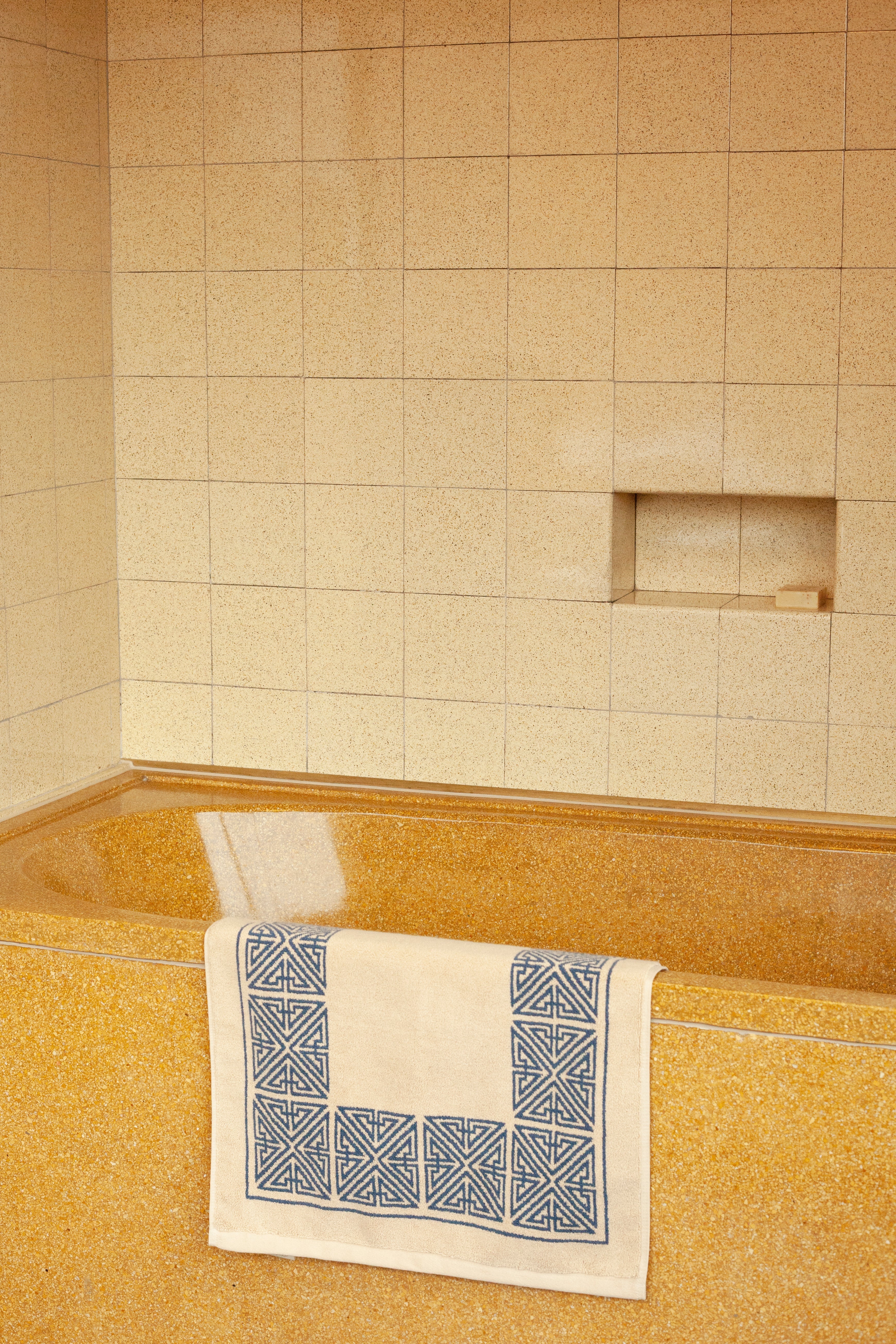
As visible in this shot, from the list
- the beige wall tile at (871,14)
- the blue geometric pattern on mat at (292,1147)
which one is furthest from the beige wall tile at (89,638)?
the beige wall tile at (871,14)

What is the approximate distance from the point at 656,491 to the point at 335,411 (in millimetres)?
790

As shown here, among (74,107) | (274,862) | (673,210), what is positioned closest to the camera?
(274,862)

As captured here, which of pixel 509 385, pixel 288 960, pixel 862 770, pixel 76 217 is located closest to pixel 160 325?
pixel 76 217

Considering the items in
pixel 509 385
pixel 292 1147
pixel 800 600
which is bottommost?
pixel 292 1147

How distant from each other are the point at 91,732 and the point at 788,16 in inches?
90.3

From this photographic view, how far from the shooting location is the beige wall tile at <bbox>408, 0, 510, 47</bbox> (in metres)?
3.41

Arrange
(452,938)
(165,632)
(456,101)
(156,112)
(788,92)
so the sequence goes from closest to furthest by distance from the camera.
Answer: (452,938) < (788,92) < (456,101) < (156,112) < (165,632)

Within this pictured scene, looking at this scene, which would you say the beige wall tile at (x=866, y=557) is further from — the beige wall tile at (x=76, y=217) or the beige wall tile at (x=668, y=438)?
the beige wall tile at (x=76, y=217)

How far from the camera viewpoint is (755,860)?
285 cm

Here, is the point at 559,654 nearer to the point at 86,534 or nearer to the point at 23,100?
the point at 86,534

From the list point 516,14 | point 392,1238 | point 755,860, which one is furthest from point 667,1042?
point 516,14

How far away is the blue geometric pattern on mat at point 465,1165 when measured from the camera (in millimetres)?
2074

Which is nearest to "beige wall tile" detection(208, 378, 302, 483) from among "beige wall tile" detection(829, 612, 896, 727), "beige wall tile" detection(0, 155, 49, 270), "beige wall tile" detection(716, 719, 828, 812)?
"beige wall tile" detection(0, 155, 49, 270)

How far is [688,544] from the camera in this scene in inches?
145
